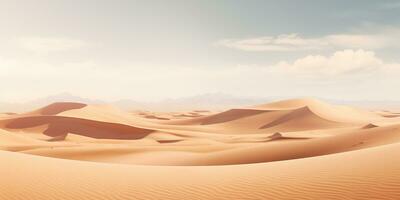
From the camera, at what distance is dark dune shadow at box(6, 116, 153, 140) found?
3506 centimetres

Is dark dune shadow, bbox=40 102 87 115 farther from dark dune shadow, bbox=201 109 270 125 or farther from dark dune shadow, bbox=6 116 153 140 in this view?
dark dune shadow, bbox=201 109 270 125

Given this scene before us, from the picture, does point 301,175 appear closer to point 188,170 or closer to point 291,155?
point 188,170

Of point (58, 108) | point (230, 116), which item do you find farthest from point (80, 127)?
point (58, 108)

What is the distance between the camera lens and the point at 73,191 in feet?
19.9

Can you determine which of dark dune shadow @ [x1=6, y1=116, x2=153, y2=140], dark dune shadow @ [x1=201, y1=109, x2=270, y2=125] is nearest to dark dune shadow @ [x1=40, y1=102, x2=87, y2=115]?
dark dune shadow @ [x1=6, y1=116, x2=153, y2=140]

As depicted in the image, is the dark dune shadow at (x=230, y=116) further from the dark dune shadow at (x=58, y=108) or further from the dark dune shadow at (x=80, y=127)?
the dark dune shadow at (x=80, y=127)

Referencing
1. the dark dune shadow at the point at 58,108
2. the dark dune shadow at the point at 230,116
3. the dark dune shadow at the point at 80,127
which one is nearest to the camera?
the dark dune shadow at the point at 80,127

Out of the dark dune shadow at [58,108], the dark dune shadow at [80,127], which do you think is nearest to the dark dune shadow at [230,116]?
the dark dune shadow at [58,108]

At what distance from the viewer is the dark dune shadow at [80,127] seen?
35062 millimetres

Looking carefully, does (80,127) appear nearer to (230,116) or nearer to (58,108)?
(230,116)

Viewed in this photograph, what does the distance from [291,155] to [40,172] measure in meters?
7.82

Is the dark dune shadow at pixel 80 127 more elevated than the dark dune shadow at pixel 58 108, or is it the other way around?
the dark dune shadow at pixel 58 108

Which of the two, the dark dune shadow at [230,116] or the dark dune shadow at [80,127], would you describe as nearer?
the dark dune shadow at [80,127]

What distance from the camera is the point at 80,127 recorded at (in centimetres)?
3741
